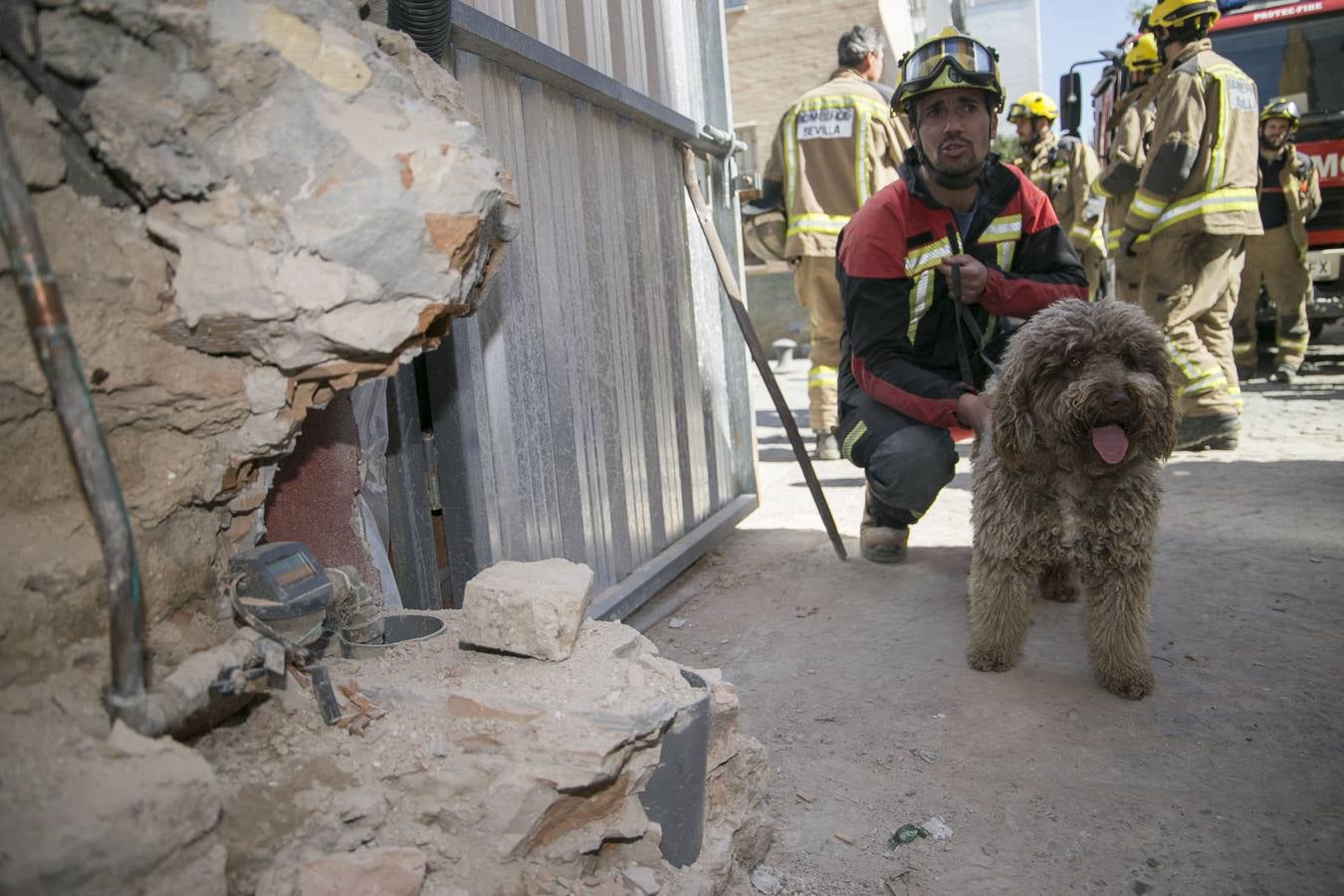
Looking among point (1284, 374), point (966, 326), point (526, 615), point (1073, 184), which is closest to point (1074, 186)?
point (1073, 184)

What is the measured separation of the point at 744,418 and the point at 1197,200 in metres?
3.67

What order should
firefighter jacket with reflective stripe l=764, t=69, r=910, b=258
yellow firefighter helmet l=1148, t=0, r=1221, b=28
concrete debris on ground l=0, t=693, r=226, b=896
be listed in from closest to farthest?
concrete debris on ground l=0, t=693, r=226, b=896 < yellow firefighter helmet l=1148, t=0, r=1221, b=28 < firefighter jacket with reflective stripe l=764, t=69, r=910, b=258

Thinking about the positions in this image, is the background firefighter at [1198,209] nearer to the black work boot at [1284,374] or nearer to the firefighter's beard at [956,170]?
the firefighter's beard at [956,170]

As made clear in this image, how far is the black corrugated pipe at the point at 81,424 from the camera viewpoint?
1352 millimetres

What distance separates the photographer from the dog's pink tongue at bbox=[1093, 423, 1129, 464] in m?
2.81

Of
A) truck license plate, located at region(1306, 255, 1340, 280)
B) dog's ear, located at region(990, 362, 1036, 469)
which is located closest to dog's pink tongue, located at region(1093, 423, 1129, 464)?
dog's ear, located at region(990, 362, 1036, 469)

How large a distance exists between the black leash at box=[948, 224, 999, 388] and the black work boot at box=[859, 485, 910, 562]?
0.80m

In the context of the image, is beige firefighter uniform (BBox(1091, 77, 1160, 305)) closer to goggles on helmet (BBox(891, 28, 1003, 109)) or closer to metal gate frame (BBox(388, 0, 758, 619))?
goggles on helmet (BBox(891, 28, 1003, 109))

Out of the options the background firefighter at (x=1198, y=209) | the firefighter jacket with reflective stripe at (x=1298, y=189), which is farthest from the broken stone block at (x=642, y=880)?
the firefighter jacket with reflective stripe at (x=1298, y=189)

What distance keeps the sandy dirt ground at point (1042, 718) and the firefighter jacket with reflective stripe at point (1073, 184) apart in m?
5.27

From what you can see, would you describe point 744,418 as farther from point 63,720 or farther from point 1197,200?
point 63,720

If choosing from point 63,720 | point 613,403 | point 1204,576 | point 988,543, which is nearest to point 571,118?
point 613,403

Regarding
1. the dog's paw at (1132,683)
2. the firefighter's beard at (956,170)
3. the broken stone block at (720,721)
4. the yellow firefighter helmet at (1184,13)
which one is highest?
the yellow firefighter helmet at (1184,13)

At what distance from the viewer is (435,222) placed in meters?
1.83
